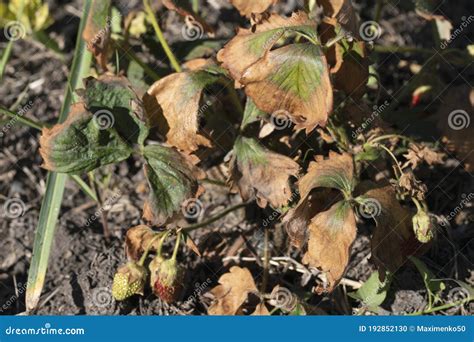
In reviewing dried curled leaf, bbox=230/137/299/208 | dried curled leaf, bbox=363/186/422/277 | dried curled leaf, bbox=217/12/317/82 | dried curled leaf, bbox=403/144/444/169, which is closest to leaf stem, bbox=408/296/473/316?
dried curled leaf, bbox=363/186/422/277

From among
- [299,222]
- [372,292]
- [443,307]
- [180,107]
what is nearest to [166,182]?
[180,107]

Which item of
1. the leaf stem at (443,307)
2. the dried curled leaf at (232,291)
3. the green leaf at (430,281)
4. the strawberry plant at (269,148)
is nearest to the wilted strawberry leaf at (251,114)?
the strawberry plant at (269,148)

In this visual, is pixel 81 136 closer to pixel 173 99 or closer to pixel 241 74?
pixel 173 99

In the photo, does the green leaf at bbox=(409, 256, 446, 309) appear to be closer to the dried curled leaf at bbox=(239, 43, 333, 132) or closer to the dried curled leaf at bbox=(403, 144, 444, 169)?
the dried curled leaf at bbox=(403, 144, 444, 169)

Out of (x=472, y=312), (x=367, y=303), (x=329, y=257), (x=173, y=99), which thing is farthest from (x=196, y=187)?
(x=472, y=312)

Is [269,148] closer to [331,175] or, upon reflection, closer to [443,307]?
[331,175]
